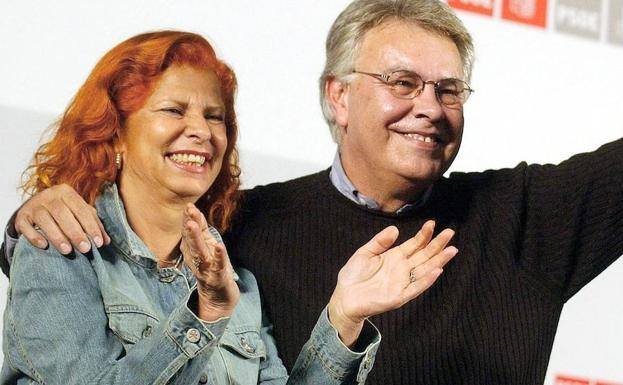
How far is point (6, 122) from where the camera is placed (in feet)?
6.63

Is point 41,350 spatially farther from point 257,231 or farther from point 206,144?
point 257,231

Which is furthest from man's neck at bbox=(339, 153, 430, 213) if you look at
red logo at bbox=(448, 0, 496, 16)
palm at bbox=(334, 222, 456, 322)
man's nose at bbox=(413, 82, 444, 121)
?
red logo at bbox=(448, 0, 496, 16)

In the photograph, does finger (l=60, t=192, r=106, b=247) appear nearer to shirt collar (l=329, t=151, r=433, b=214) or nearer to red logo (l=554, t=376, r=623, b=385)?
shirt collar (l=329, t=151, r=433, b=214)

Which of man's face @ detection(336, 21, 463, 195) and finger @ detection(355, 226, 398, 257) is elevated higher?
man's face @ detection(336, 21, 463, 195)

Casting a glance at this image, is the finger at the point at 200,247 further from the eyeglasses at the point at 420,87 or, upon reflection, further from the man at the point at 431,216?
the eyeglasses at the point at 420,87

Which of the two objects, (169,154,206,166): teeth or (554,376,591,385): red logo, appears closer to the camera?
(169,154,206,166): teeth

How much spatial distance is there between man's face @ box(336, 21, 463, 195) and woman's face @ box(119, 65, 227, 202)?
0.33m

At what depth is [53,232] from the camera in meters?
1.54

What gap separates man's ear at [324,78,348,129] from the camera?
202 centimetres

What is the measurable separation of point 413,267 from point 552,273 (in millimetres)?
499

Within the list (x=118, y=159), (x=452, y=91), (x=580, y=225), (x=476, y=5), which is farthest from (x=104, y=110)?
(x=476, y=5)

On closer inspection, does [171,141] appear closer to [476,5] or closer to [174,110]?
[174,110]

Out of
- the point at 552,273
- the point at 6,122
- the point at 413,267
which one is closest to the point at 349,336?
the point at 413,267

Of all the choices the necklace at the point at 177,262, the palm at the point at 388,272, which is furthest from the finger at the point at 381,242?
the necklace at the point at 177,262
